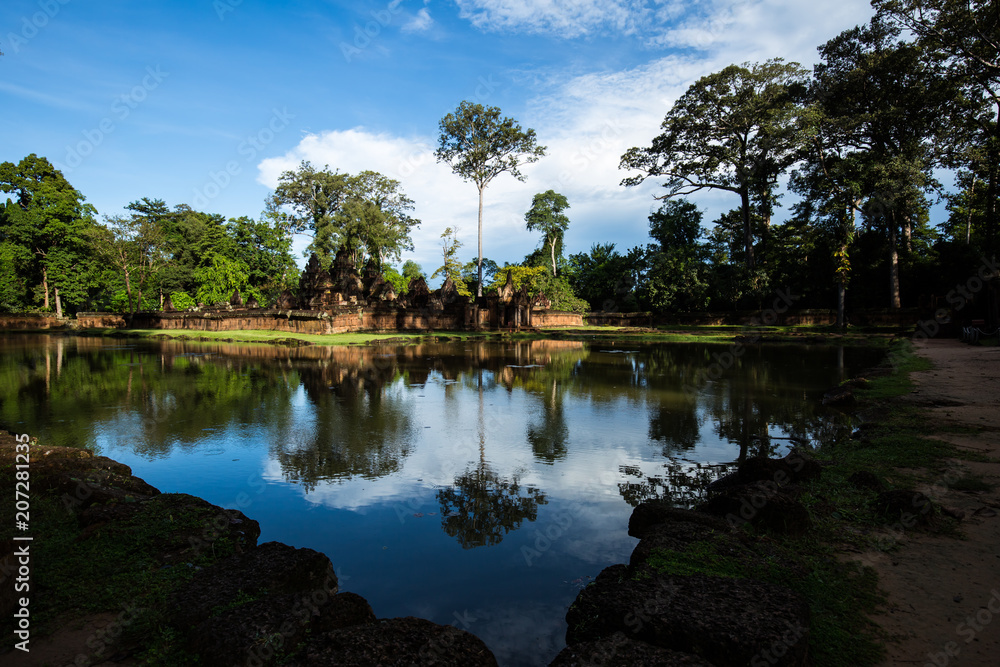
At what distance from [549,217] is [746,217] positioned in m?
29.5

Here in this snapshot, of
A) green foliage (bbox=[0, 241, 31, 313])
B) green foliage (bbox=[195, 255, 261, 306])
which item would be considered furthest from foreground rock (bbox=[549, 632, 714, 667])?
green foliage (bbox=[0, 241, 31, 313])

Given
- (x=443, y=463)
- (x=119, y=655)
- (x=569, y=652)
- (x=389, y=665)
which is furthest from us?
(x=443, y=463)

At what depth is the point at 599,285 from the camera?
4909cm

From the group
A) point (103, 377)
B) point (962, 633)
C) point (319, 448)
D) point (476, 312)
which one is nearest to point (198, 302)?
point (476, 312)

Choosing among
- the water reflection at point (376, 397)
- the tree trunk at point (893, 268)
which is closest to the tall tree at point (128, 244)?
the water reflection at point (376, 397)

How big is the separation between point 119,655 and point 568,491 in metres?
4.07

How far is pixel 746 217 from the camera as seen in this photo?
37.3 meters

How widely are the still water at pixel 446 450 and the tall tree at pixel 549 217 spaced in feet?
164

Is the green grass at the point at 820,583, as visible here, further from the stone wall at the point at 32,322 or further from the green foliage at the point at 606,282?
the stone wall at the point at 32,322

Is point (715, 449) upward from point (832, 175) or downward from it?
downward

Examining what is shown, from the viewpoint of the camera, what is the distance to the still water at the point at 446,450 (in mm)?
3965

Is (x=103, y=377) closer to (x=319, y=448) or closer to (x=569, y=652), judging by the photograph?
(x=319, y=448)

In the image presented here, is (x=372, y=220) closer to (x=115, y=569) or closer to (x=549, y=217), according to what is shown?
(x=549, y=217)

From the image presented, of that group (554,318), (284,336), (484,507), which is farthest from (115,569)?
(554,318)
